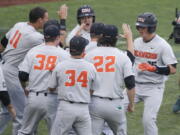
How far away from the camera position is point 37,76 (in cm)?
688

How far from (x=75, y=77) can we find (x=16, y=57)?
1.81 meters

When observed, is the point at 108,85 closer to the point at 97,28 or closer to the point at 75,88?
the point at 75,88

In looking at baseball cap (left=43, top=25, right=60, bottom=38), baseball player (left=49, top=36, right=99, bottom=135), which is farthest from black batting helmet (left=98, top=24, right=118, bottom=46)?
baseball cap (left=43, top=25, right=60, bottom=38)

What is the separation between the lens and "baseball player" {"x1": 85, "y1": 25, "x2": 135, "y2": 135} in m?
6.70

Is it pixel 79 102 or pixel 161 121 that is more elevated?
pixel 79 102

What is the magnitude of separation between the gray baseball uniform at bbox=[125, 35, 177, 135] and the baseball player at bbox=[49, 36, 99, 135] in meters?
1.28

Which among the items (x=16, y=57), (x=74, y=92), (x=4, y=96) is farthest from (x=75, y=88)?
(x=16, y=57)

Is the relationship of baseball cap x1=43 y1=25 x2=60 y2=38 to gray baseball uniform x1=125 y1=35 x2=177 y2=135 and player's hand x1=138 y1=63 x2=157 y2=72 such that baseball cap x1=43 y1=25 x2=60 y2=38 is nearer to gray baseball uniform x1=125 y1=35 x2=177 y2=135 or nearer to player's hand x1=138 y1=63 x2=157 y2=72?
player's hand x1=138 y1=63 x2=157 y2=72

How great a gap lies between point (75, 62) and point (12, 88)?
1.95m

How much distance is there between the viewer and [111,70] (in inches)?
263

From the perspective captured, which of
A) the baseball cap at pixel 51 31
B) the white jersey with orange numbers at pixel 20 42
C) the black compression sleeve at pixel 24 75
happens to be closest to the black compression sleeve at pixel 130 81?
the baseball cap at pixel 51 31

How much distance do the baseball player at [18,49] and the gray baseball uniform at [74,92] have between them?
4.27 ft

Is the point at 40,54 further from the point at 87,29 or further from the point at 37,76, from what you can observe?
the point at 87,29

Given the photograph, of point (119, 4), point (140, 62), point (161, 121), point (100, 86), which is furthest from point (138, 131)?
point (119, 4)
